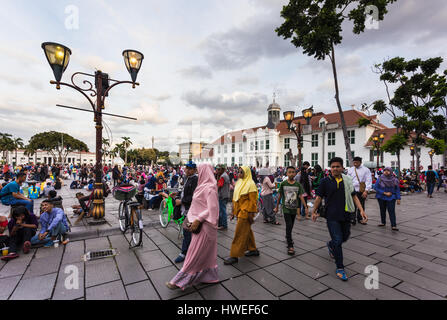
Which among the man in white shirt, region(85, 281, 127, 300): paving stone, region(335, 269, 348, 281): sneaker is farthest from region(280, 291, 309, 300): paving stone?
the man in white shirt

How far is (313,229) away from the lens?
17.9 feet

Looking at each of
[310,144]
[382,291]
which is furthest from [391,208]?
[310,144]

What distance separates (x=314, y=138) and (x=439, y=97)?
18731 mm

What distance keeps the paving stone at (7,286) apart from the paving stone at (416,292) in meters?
5.36

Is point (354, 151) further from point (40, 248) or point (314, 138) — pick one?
point (40, 248)

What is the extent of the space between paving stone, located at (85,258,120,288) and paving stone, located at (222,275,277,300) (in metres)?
1.76

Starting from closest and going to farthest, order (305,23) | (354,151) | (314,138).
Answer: (305,23)
(354,151)
(314,138)

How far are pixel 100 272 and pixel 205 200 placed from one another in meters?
2.16

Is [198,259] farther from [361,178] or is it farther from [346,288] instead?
[361,178]

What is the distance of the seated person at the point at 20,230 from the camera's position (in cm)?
385

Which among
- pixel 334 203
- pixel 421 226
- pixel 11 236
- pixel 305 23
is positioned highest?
pixel 305 23

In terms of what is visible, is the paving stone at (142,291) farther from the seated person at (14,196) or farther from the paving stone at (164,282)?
the seated person at (14,196)

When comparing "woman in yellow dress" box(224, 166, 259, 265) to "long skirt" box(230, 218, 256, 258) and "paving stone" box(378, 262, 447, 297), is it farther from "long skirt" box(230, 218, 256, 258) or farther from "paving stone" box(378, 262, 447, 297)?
"paving stone" box(378, 262, 447, 297)
